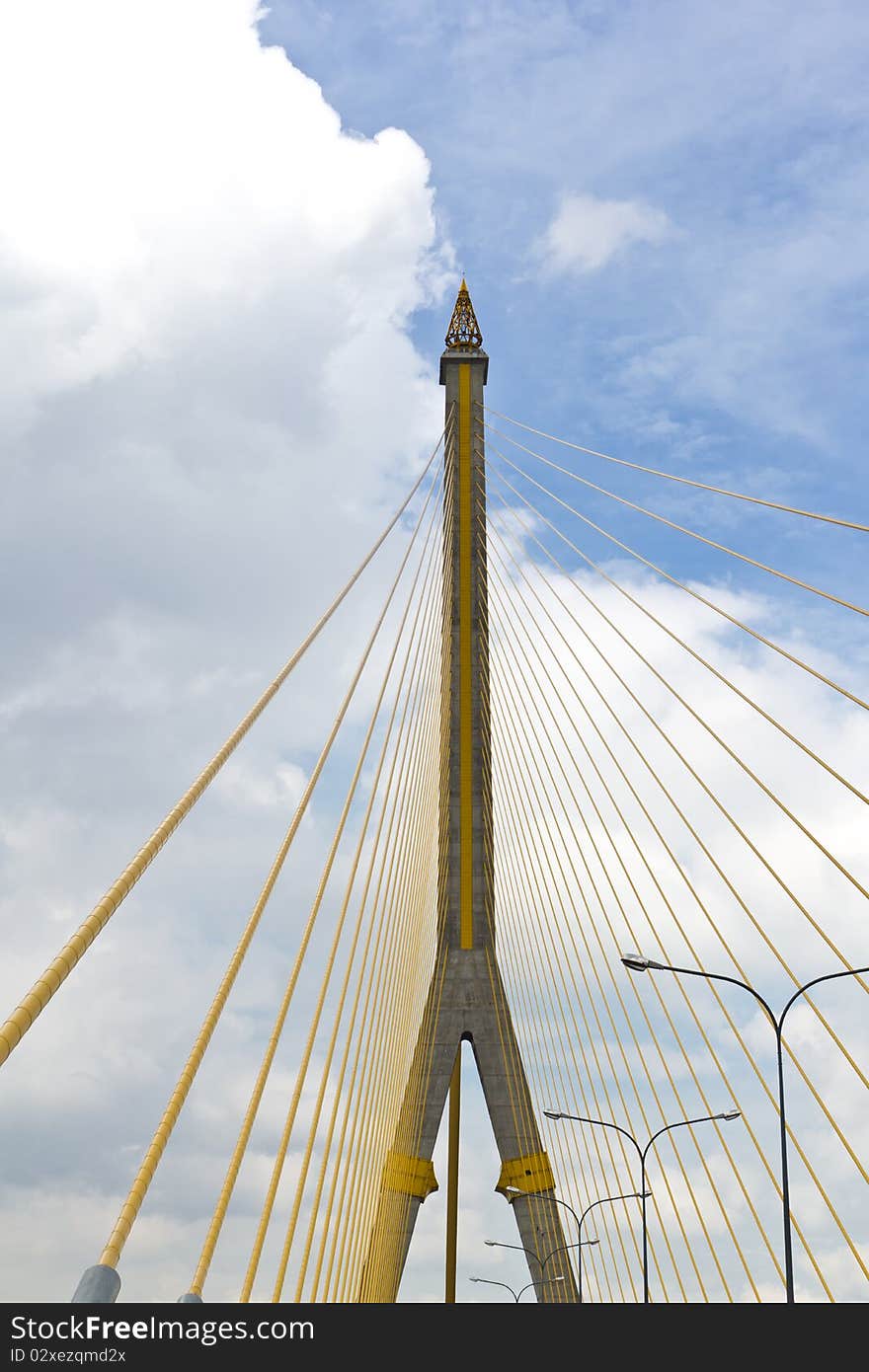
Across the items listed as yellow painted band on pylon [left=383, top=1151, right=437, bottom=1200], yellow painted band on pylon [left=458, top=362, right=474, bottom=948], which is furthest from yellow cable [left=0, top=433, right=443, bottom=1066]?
yellow painted band on pylon [left=383, top=1151, right=437, bottom=1200]

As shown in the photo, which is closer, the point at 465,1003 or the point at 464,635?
the point at 464,635

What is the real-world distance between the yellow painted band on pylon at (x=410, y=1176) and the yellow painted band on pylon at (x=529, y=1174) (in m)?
1.99

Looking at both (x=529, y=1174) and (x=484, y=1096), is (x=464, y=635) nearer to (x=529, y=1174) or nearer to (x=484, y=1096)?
(x=484, y=1096)

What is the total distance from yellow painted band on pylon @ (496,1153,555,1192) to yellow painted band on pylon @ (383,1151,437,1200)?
6.54 ft

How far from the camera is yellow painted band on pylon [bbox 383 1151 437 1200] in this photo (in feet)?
→ 120

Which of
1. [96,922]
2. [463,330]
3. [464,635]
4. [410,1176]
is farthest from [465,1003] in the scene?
[96,922]

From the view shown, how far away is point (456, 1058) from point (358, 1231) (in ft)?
40.9

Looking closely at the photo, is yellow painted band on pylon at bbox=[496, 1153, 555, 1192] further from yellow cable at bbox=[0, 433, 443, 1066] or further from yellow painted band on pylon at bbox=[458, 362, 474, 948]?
yellow cable at bbox=[0, 433, 443, 1066]

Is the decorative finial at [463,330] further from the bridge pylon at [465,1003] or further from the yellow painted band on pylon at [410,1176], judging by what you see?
the yellow painted band on pylon at [410,1176]

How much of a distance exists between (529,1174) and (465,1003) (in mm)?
4708

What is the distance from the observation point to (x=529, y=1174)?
36.8m

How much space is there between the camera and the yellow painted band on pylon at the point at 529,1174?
121 ft
